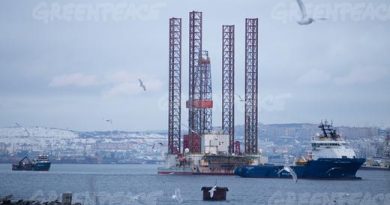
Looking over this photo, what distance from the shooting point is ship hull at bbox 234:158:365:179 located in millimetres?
79938

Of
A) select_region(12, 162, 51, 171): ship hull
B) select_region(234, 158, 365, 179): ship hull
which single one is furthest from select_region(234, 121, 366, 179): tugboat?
select_region(12, 162, 51, 171): ship hull

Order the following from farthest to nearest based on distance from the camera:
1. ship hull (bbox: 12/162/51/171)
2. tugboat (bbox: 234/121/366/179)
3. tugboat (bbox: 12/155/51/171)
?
1. tugboat (bbox: 12/155/51/171)
2. ship hull (bbox: 12/162/51/171)
3. tugboat (bbox: 234/121/366/179)

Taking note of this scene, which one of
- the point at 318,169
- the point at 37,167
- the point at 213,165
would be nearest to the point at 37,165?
the point at 37,167

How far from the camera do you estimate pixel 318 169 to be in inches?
3204

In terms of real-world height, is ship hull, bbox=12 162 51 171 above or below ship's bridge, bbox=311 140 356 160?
below

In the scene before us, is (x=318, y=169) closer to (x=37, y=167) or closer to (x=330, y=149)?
(x=330, y=149)

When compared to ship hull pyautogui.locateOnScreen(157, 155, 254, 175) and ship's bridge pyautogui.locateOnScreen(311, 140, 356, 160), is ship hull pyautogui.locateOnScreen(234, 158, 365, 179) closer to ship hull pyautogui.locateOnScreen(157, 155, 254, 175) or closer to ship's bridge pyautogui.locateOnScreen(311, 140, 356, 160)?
ship's bridge pyautogui.locateOnScreen(311, 140, 356, 160)

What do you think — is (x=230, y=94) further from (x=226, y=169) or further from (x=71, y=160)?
(x=71, y=160)

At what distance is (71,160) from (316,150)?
10630 centimetres

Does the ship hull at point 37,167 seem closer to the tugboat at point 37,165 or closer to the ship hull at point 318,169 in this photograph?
the tugboat at point 37,165

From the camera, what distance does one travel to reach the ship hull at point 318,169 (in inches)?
3147

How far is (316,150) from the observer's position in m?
81.4

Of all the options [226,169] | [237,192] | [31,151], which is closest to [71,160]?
[31,151]

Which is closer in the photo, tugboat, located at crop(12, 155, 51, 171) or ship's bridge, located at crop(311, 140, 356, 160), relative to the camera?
ship's bridge, located at crop(311, 140, 356, 160)
